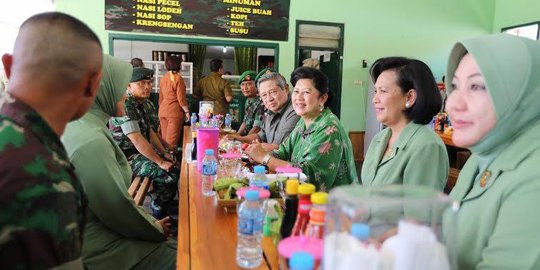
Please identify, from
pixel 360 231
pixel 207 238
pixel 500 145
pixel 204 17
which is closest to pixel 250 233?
pixel 207 238

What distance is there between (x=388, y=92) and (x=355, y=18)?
4.42 metres

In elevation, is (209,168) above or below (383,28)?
below

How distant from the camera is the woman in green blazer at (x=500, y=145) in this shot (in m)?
0.81

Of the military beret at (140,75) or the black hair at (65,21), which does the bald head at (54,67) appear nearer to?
the black hair at (65,21)

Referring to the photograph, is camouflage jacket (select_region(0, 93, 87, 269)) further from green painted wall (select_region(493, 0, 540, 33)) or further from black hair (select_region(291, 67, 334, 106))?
green painted wall (select_region(493, 0, 540, 33))

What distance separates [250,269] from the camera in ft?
3.37

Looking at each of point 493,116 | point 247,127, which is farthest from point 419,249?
point 247,127

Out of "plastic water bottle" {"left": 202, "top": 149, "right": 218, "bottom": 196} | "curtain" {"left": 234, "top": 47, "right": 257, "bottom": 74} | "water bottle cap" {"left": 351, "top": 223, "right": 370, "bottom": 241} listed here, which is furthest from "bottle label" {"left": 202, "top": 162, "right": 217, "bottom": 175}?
"curtain" {"left": 234, "top": 47, "right": 257, "bottom": 74}

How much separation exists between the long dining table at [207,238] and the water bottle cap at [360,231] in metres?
0.40

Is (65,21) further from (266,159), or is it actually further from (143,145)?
(143,145)

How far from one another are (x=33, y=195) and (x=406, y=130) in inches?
53.8

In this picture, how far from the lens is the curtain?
6816 millimetres

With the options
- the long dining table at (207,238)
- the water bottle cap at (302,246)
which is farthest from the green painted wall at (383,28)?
the water bottle cap at (302,246)

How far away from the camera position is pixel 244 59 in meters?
7.13
